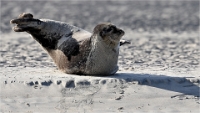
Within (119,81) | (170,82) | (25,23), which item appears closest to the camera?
(119,81)

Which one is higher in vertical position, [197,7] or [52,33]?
[197,7]

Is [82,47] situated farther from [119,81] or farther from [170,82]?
[170,82]

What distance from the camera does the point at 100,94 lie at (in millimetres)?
6605

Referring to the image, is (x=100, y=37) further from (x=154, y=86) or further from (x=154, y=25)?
(x=154, y=25)

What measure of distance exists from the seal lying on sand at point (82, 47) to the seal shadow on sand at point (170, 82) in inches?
9.3

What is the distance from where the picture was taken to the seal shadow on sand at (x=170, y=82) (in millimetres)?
6848

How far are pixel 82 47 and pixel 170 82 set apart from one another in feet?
3.77

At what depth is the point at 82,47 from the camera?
7.29m

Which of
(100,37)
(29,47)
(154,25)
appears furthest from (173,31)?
(100,37)

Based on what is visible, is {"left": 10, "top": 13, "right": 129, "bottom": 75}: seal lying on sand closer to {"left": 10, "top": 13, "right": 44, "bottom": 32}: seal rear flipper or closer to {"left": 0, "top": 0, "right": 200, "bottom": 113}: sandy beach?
{"left": 10, "top": 13, "right": 44, "bottom": 32}: seal rear flipper

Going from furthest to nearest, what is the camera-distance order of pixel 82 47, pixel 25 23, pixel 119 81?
pixel 25 23 < pixel 82 47 < pixel 119 81

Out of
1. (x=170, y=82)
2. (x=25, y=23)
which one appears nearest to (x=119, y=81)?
(x=170, y=82)

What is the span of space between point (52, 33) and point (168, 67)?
1754 mm

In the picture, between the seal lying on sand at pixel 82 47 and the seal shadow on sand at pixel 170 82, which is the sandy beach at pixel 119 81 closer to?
the seal shadow on sand at pixel 170 82
